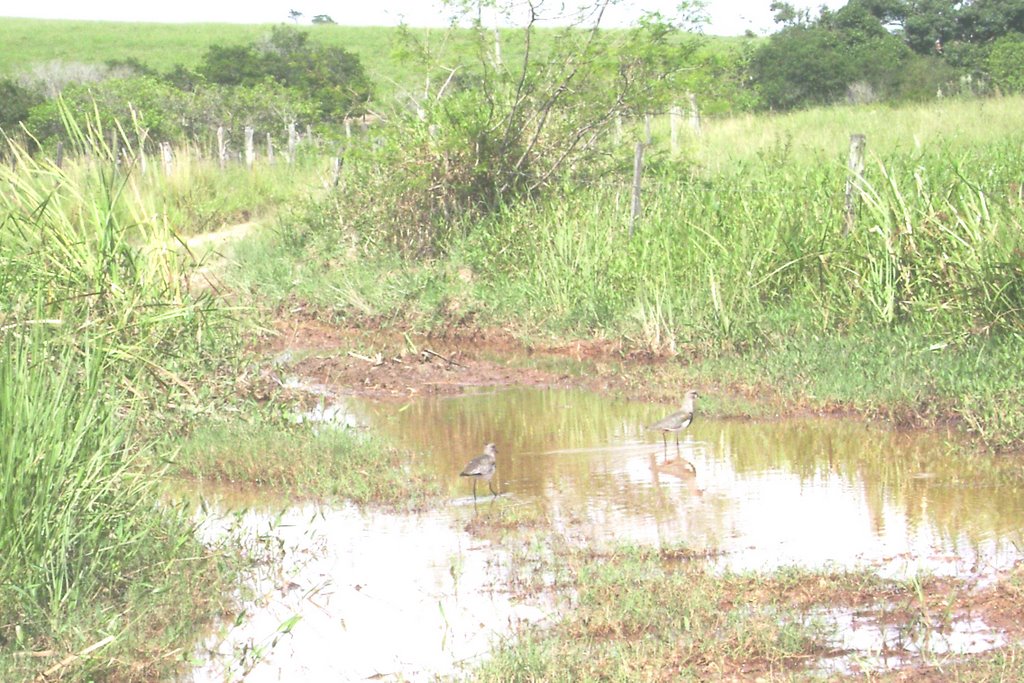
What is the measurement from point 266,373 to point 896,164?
763cm

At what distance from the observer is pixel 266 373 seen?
35.2ft

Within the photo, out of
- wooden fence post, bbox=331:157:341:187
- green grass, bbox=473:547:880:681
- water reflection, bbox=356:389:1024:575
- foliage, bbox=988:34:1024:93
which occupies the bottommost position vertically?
water reflection, bbox=356:389:1024:575

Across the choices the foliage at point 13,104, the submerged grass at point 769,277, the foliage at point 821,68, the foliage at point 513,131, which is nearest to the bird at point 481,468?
the submerged grass at point 769,277

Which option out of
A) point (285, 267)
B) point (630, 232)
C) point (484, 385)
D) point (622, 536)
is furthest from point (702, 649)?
point (285, 267)

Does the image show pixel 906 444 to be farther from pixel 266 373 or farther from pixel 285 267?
pixel 285 267

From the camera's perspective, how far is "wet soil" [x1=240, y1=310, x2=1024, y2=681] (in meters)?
10.9

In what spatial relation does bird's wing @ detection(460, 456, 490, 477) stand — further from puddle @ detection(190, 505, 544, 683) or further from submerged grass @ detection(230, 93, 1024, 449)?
submerged grass @ detection(230, 93, 1024, 449)

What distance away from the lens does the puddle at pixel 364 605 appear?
5402 millimetres

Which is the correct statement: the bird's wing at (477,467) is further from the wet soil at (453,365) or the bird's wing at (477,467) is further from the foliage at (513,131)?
the foliage at (513,131)

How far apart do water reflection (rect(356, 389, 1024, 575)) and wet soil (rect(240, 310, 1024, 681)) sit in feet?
1.64

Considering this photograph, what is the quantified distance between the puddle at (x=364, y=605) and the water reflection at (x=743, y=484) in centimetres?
88

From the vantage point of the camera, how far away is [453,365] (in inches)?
500

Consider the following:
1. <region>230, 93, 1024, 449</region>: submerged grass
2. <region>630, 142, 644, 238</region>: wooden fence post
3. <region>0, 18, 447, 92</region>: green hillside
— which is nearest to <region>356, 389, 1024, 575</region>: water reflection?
<region>230, 93, 1024, 449</region>: submerged grass

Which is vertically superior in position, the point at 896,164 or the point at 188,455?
the point at 896,164
